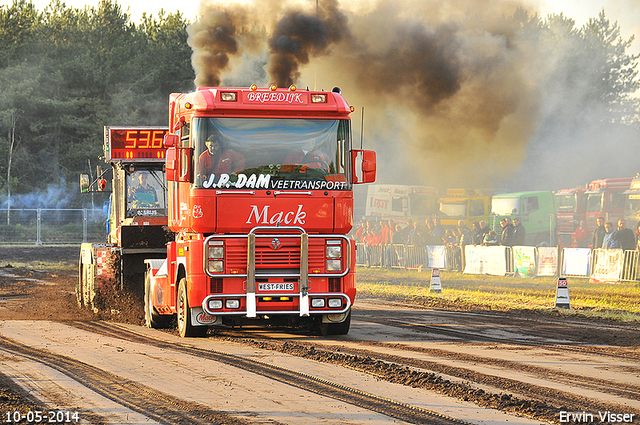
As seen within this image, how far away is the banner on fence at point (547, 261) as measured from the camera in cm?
2562

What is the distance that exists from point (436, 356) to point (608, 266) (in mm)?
15077

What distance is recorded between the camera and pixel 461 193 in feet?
125

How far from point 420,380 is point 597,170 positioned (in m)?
55.3

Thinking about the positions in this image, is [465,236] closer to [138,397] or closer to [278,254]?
[278,254]

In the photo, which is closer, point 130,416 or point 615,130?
point 130,416

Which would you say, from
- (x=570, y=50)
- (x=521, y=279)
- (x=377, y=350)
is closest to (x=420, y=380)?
(x=377, y=350)

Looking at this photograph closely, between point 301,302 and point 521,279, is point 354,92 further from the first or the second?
point 301,302

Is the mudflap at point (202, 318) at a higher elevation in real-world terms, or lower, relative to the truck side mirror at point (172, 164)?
lower

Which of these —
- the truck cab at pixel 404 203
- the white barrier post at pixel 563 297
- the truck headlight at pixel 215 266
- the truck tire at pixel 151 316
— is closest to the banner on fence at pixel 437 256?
the truck cab at pixel 404 203

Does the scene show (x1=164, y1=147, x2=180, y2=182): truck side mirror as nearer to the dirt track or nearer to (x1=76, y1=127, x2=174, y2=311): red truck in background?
the dirt track

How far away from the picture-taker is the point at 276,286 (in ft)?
36.7

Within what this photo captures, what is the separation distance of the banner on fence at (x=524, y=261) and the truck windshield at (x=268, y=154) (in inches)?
642

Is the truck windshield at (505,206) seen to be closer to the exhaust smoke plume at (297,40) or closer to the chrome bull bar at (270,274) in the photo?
the exhaust smoke plume at (297,40)

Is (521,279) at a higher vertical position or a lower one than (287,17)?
lower
